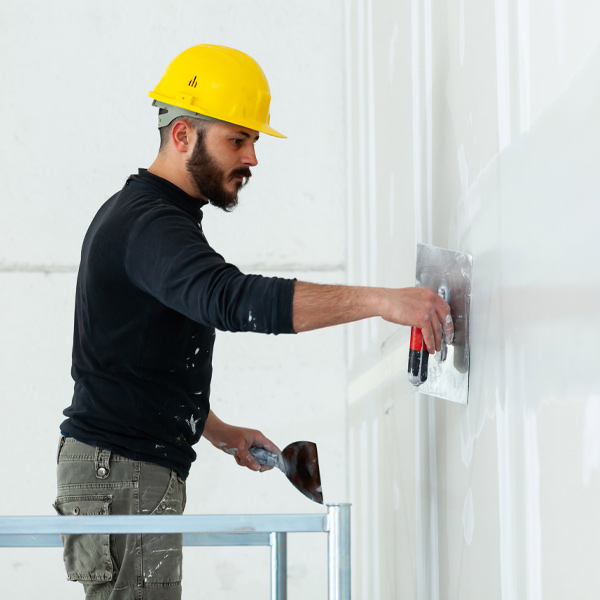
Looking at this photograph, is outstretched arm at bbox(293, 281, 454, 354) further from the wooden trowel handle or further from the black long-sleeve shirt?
the wooden trowel handle

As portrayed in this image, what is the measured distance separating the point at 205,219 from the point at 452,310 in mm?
2838

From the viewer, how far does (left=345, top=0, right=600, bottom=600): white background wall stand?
888 millimetres

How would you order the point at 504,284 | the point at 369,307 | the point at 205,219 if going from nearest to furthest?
the point at 504,284
the point at 369,307
the point at 205,219

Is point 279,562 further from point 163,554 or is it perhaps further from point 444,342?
point 444,342

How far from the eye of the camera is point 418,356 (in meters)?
1.53

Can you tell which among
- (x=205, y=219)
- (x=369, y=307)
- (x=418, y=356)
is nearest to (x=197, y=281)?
(x=369, y=307)

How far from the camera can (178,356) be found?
1.88 metres

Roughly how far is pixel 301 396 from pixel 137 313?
2.52m

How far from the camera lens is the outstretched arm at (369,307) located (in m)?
1.40

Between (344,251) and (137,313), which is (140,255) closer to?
(137,313)

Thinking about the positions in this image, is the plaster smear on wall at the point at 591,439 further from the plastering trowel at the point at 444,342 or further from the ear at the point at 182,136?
the ear at the point at 182,136

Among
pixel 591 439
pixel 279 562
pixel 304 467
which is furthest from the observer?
pixel 279 562

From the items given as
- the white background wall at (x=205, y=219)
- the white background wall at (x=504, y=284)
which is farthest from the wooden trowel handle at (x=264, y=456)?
the white background wall at (x=205, y=219)

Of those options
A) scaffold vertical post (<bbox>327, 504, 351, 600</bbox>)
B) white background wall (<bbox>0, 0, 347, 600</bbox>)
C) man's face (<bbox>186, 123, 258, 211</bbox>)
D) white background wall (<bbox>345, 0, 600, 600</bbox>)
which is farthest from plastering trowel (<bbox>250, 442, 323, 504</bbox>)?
white background wall (<bbox>0, 0, 347, 600</bbox>)
